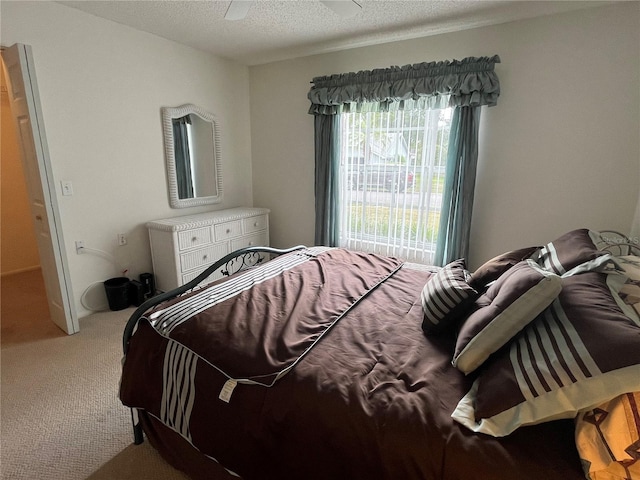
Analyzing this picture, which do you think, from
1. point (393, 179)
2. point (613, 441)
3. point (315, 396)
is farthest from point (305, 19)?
point (613, 441)

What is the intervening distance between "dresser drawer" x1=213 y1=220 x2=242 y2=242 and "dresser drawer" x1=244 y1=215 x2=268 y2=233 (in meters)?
0.11

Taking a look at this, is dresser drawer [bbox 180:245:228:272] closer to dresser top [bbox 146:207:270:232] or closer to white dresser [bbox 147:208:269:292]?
white dresser [bbox 147:208:269:292]

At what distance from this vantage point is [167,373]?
1340 mm

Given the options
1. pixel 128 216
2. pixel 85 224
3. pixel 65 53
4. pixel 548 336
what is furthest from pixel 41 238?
pixel 548 336

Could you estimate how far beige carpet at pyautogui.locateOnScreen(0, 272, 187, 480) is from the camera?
1.52 meters

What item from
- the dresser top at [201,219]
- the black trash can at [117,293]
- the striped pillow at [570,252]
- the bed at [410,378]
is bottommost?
the black trash can at [117,293]

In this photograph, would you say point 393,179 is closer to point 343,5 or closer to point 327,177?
point 327,177

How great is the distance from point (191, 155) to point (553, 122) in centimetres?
339

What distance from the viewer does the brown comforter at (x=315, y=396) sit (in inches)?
35.2

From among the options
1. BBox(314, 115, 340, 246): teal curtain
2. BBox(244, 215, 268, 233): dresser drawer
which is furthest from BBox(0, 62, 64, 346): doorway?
BBox(314, 115, 340, 246): teal curtain

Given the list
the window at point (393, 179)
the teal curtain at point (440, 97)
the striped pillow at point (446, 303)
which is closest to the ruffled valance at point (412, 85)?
the teal curtain at point (440, 97)

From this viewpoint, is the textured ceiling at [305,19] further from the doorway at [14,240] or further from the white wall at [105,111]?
the doorway at [14,240]

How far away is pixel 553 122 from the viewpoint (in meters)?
2.57

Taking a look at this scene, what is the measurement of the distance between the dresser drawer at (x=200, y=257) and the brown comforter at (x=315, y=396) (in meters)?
1.64
